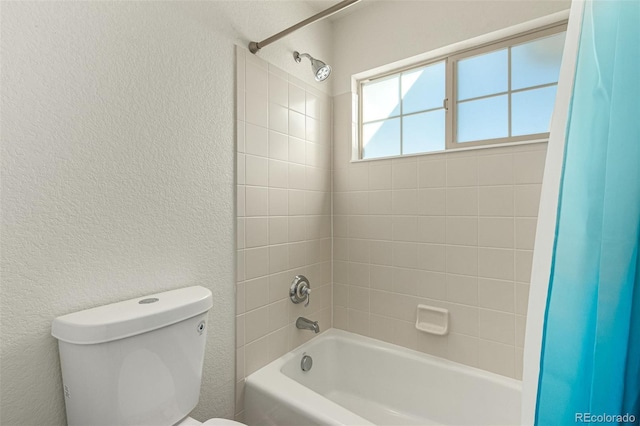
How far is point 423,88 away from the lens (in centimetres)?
190

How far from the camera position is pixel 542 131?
4.98 ft

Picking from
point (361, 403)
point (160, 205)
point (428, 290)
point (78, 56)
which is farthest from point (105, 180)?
point (361, 403)

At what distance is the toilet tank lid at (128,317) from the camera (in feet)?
2.77

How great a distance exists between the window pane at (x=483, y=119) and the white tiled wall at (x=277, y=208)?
82cm

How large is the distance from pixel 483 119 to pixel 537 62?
347mm

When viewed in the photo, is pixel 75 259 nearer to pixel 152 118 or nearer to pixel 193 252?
pixel 193 252

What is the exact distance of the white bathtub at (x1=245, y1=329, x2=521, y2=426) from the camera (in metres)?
1.32

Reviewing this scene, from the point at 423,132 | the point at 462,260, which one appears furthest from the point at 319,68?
the point at 462,260

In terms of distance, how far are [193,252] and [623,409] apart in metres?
1.28

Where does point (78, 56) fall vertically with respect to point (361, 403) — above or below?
above

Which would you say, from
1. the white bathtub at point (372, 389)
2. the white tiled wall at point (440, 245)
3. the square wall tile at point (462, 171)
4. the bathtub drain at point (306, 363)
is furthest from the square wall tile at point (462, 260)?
the bathtub drain at point (306, 363)

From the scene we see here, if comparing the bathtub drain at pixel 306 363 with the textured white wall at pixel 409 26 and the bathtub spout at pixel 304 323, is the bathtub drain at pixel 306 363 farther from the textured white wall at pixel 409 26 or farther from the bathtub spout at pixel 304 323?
the textured white wall at pixel 409 26

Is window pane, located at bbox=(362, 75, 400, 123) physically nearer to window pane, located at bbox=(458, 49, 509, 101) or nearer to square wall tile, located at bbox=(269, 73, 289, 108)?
window pane, located at bbox=(458, 49, 509, 101)

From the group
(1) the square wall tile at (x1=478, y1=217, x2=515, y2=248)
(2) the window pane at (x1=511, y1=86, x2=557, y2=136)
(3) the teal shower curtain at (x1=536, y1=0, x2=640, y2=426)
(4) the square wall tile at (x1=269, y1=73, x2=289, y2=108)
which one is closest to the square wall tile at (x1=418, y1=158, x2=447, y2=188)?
(1) the square wall tile at (x1=478, y1=217, x2=515, y2=248)
